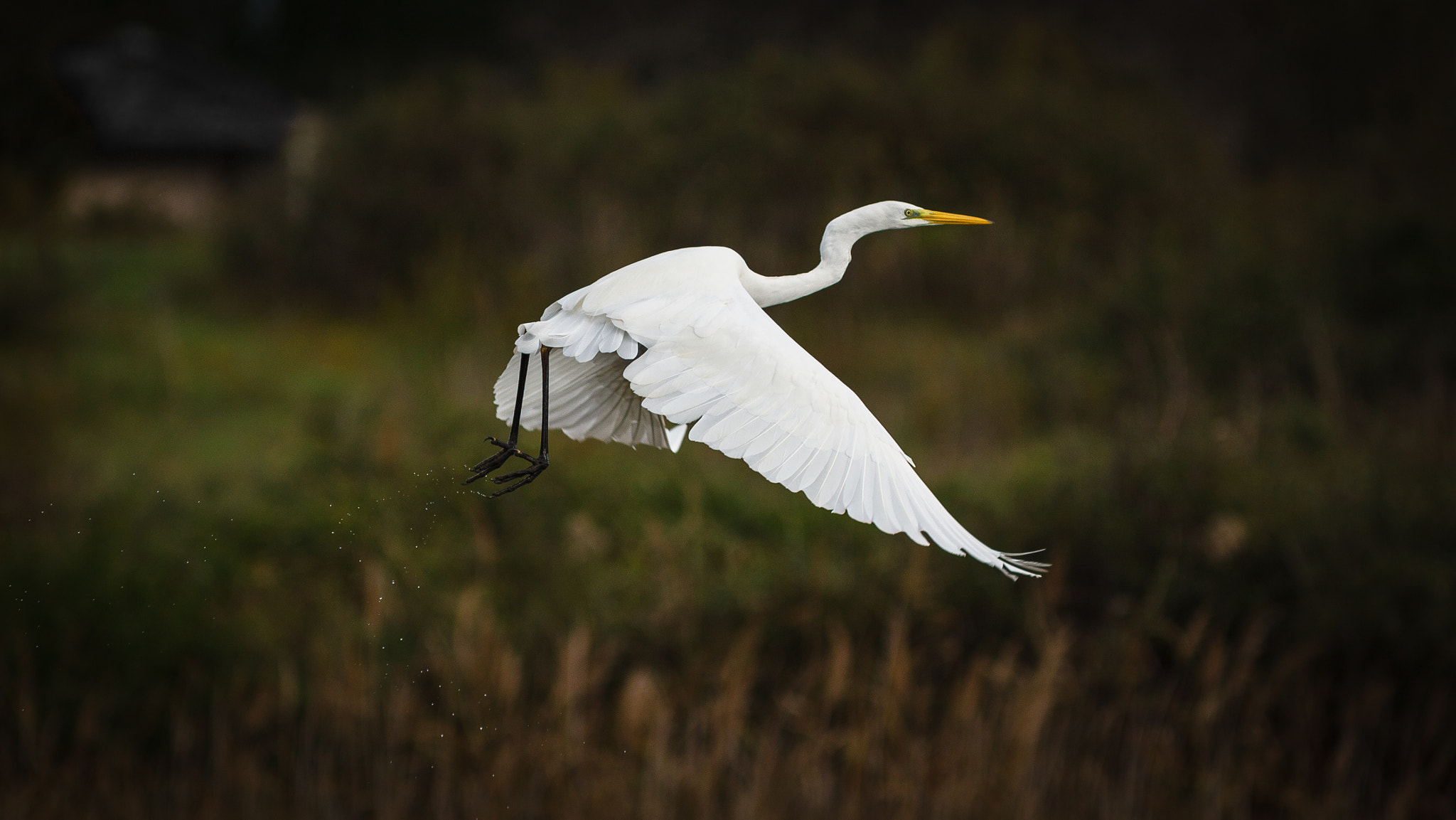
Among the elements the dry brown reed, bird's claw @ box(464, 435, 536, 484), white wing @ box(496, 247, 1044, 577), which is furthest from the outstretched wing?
the dry brown reed

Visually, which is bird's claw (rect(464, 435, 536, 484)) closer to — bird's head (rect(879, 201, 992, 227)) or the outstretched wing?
the outstretched wing

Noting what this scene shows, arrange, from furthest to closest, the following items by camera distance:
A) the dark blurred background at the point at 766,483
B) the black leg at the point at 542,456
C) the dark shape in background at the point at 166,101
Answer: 1. the dark shape in background at the point at 166,101
2. the dark blurred background at the point at 766,483
3. the black leg at the point at 542,456

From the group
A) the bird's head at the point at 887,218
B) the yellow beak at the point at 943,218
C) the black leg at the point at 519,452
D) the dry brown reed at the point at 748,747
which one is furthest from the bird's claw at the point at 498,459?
the dry brown reed at the point at 748,747

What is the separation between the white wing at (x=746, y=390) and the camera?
2051 mm

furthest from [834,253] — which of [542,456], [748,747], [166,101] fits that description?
[166,101]

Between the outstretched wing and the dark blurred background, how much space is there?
2.96 m

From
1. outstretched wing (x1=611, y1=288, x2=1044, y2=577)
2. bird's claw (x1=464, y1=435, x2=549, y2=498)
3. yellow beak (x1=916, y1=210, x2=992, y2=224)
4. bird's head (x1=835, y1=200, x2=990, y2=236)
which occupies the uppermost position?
yellow beak (x1=916, y1=210, x2=992, y2=224)

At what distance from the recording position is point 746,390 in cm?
215

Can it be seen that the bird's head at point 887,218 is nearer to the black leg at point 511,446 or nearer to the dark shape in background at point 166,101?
the black leg at point 511,446

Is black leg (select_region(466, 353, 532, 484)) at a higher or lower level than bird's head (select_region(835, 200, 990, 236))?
lower

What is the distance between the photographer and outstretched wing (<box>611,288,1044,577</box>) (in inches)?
80.7

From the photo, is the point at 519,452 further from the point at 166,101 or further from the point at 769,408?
the point at 166,101

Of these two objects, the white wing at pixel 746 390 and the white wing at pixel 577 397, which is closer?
the white wing at pixel 746 390

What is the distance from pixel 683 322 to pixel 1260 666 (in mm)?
5034
